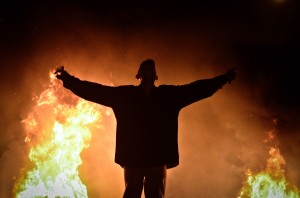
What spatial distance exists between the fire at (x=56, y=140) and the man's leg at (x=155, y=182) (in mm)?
5351

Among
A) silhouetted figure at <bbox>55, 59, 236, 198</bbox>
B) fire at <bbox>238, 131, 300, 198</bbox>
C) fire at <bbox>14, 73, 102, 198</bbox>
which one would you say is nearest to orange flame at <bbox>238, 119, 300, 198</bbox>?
fire at <bbox>238, 131, 300, 198</bbox>

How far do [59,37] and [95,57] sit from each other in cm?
113

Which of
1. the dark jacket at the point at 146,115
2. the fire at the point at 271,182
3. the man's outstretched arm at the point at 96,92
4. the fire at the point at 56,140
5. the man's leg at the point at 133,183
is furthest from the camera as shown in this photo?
the fire at the point at 271,182

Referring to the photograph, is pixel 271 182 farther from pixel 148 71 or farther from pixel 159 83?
pixel 148 71

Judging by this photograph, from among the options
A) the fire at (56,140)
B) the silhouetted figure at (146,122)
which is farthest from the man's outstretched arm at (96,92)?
the fire at (56,140)

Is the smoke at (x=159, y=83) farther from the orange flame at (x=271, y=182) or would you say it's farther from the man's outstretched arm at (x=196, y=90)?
the man's outstretched arm at (x=196, y=90)

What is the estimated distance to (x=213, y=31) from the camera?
10023mm

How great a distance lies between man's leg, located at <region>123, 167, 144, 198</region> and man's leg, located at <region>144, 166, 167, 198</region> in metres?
0.06

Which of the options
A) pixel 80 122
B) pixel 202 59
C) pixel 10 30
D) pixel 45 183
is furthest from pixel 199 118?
pixel 10 30

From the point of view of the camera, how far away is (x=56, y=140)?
338 inches

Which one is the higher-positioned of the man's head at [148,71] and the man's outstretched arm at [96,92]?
the man's head at [148,71]

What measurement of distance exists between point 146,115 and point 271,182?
6.82 m

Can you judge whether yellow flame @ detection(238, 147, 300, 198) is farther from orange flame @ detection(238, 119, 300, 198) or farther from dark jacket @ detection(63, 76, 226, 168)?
dark jacket @ detection(63, 76, 226, 168)

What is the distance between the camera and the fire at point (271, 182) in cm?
930
